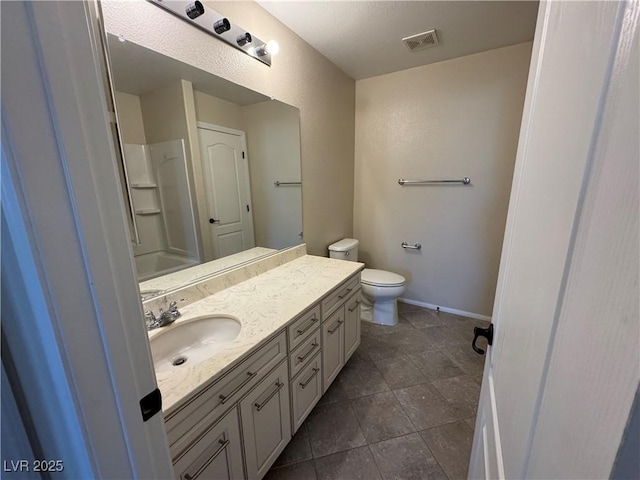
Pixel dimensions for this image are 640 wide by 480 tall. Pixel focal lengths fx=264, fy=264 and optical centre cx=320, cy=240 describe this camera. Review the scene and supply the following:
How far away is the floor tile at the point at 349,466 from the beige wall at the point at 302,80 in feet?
4.67

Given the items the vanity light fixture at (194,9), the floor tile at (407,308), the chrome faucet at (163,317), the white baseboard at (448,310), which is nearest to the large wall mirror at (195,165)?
the chrome faucet at (163,317)

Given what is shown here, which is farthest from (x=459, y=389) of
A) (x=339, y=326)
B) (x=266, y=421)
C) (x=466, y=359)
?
(x=266, y=421)

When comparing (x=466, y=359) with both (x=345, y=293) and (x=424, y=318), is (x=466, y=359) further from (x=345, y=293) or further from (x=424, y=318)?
(x=345, y=293)

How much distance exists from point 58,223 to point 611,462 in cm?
67

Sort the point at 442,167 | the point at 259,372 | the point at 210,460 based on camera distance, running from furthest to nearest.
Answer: the point at 442,167, the point at 259,372, the point at 210,460

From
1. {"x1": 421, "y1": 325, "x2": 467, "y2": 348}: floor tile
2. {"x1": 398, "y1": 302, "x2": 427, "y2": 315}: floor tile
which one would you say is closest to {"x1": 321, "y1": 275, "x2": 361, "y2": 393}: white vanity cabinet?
{"x1": 421, "y1": 325, "x2": 467, "y2": 348}: floor tile

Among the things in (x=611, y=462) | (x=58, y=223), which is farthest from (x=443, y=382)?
(x=58, y=223)

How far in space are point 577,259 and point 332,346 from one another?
1.51m

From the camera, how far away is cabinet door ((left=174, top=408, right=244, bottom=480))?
83cm

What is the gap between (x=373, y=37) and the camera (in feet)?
6.45

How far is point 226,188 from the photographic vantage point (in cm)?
161

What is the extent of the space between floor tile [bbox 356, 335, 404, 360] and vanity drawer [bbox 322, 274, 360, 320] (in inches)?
26.6

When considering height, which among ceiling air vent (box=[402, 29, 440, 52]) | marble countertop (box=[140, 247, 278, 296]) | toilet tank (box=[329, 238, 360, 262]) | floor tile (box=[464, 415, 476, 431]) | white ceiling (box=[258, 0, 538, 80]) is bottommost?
floor tile (box=[464, 415, 476, 431])

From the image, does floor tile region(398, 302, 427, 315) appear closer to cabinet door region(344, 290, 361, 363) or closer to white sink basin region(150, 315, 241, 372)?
cabinet door region(344, 290, 361, 363)
